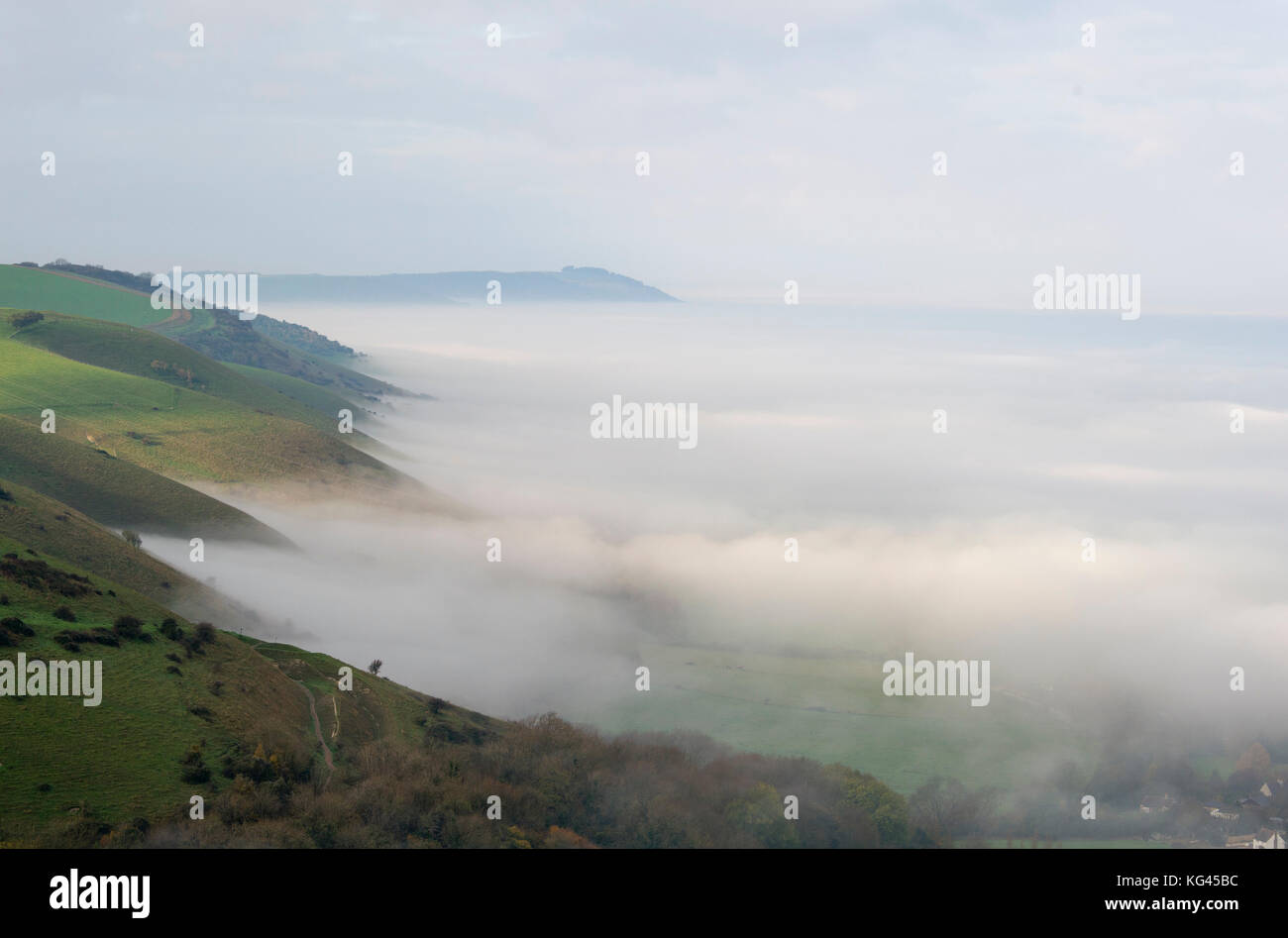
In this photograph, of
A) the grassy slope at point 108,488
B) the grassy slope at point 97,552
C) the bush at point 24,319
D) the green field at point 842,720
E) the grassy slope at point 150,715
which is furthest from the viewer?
the bush at point 24,319

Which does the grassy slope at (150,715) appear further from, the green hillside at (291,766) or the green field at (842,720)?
the green field at (842,720)

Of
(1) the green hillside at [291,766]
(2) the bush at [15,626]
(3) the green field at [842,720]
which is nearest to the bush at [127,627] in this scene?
(1) the green hillside at [291,766]

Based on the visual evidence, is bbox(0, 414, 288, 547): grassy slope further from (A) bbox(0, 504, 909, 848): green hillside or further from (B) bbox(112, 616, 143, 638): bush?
(B) bbox(112, 616, 143, 638): bush

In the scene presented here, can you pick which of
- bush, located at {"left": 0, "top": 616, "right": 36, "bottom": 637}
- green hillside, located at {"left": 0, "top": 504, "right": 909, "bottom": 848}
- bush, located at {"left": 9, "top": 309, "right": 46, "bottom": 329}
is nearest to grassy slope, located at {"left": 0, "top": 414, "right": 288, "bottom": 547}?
green hillside, located at {"left": 0, "top": 504, "right": 909, "bottom": 848}

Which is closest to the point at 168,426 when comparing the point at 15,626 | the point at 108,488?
the point at 108,488

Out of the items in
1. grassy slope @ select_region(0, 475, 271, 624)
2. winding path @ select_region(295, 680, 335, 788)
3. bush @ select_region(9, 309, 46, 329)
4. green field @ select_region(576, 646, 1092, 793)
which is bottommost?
green field @ select_region(576, 646, 1092, 793)
